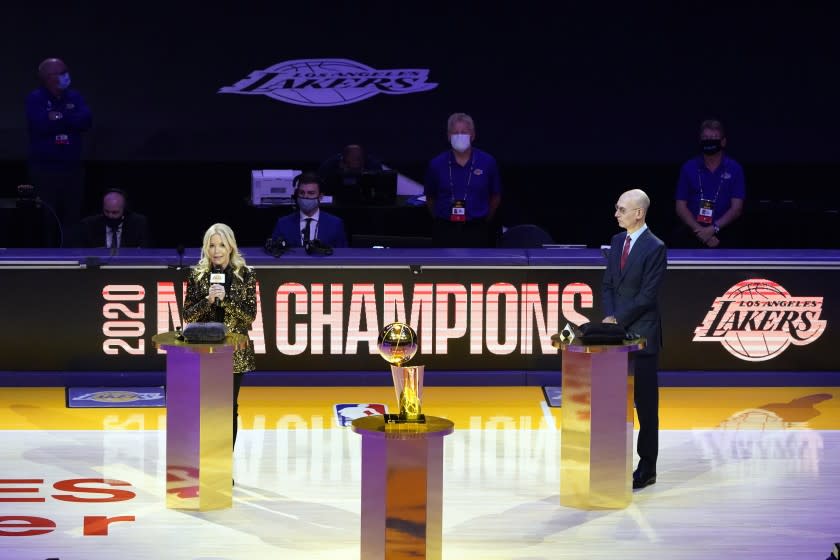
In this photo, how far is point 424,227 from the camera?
15273 mm

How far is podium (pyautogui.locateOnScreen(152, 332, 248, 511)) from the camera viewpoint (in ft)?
28.3

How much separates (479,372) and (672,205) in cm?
551

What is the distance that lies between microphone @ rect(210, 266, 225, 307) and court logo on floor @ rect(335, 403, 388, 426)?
2.09 m

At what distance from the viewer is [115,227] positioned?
1342 centimetres

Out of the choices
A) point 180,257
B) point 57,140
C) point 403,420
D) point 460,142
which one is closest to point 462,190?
point 460,142

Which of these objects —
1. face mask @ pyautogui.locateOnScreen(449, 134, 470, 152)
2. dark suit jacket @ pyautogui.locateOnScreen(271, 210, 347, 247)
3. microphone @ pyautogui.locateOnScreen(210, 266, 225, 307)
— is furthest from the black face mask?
microphone @ pyautogui.locateOnScreen(210, 266, 225, 307)

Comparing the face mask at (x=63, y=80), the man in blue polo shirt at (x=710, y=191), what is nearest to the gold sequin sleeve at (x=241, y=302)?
the man in blue polo shirt at (x=710, y=191)

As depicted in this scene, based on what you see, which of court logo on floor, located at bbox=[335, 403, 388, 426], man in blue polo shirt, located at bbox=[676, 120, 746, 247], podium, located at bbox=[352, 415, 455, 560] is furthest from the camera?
man in blue polo shirt, located at bbox=[676, 120, 746, 247]

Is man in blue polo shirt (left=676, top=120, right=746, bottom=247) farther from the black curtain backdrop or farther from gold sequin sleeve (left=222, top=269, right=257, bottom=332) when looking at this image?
gold sequin sleeve (left=222, top=269, right=257, bottom=332)

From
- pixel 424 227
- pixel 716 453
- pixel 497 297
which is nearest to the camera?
pixel 716 453

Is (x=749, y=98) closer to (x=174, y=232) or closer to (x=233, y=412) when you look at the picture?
(x=174, y=232)

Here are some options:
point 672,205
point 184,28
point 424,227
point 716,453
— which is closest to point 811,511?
point 716,453

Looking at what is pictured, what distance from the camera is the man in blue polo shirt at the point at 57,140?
14.9m

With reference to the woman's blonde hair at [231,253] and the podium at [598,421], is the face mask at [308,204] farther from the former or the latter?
the podium at [598,421]
